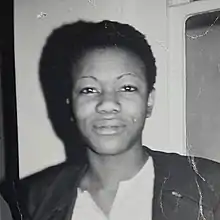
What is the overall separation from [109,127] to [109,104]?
0.05m

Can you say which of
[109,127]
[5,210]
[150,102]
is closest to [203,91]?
[150,102]

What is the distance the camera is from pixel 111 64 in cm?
109

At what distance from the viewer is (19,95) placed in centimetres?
122

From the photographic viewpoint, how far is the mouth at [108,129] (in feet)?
3.59

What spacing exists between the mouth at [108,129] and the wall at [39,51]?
0.06 m

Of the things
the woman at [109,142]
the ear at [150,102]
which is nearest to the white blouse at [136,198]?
the woman at [109,142]

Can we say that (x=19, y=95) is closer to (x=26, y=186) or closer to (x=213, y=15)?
(x=26, y=186)

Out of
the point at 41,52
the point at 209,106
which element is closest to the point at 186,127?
the point at 209,106

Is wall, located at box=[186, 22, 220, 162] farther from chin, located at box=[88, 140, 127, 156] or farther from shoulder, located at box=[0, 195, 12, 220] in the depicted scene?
shoulder, located at box=[0, 195, 12, 220]

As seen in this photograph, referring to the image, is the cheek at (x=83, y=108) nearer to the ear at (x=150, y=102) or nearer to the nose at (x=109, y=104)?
the nose at (x=109, y=104)

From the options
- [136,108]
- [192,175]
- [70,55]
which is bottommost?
[192,175]

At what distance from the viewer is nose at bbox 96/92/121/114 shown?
109 centimetres

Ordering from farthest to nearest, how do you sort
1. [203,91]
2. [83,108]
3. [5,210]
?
[5,210]
[83,108]
[203,91]

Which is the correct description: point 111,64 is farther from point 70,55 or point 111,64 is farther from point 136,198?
point 136,198
